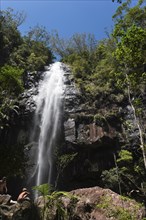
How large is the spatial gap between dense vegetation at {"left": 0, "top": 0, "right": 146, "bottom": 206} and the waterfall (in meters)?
1.84

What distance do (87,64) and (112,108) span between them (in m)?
6.73

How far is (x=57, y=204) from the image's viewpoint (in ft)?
27.9

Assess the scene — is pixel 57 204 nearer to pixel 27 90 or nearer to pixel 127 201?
pixel 127 201

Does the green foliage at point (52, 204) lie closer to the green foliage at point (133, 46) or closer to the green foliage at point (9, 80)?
the green foliage at point (133, 46)

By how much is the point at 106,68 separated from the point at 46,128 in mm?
7645

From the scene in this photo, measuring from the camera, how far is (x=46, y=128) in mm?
18281

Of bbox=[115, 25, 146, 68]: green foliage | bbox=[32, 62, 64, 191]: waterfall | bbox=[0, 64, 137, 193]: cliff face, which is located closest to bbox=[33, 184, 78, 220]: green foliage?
bbox=[115, 25, 146, 68]: green foliage

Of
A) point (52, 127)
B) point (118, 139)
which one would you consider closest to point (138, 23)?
point (118, 139)

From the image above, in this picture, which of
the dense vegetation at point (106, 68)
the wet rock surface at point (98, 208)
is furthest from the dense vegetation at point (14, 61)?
the wet rock surface at point (98, 208)

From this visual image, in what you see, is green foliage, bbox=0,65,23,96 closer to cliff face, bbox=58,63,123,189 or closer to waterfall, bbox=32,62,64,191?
waterfall, bbox=32,62,64,191

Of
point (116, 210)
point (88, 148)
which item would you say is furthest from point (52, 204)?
point (88, 148)

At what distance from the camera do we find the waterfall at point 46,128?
17.0 m

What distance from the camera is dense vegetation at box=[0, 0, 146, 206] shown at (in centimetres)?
1119

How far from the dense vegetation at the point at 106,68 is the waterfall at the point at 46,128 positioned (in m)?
1.84
